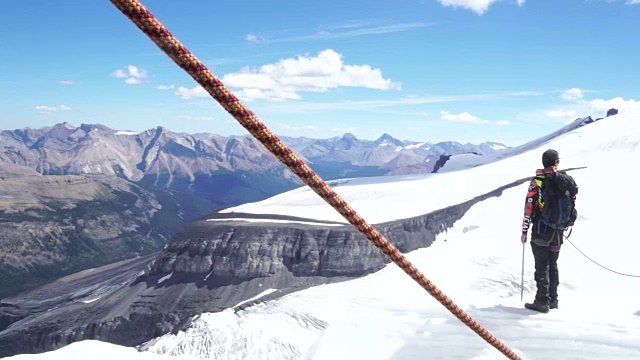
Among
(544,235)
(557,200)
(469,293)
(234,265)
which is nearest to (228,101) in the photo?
(557,200)

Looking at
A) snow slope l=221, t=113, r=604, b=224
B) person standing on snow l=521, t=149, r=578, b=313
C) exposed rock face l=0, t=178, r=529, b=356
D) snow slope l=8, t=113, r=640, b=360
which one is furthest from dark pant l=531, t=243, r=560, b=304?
snow slope l=221, t=113, r=604, b=224

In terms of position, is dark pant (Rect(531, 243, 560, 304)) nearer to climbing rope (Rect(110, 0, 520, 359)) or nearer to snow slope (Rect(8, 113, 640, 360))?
snow slope (Rect(8, 113, 640, 360))

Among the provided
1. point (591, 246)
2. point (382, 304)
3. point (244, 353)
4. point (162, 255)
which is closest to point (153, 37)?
point (382, 304)

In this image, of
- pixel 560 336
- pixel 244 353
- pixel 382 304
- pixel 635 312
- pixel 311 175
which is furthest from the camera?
pixel 244 353

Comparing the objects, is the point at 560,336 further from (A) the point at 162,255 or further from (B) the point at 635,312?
(A) the point at 162,255

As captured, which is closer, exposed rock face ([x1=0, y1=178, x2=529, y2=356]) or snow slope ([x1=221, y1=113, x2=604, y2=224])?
exposed rock face ([x1=0, y1=178, x2=529, y2=356])

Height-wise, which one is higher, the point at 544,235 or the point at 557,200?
the point at 557,200

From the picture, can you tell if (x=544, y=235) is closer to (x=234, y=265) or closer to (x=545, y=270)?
(x=545, y=270)
